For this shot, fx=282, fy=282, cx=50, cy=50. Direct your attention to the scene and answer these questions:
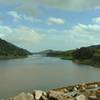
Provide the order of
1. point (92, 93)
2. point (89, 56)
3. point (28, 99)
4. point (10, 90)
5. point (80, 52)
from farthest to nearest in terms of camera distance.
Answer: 1. point (80, 52)
2. point (89, 56)
3. point (10, 90)
4. point (92, 93)
5. point (28, 99)

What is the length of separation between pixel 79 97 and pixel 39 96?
3469mm

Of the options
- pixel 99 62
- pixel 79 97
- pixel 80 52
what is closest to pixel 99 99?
pixel 79 97

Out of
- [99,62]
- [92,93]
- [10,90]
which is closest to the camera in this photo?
[92,93]

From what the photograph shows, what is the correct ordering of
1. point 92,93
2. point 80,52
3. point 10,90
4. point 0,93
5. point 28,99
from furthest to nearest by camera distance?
1. point 80,52
2. point 10,90
3. point 0,93
4. point 92,93
5. point 28,99

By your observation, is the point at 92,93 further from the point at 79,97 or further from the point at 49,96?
the point at 49,96

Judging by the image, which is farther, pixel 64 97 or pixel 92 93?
pixel 92 93

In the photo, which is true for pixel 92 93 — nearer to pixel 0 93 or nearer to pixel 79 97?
pixel 79 97

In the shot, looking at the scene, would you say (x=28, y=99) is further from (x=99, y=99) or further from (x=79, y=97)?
(x=99, y=99)

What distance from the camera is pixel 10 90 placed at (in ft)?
143

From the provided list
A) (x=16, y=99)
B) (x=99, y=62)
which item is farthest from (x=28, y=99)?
(x=99, y=62)

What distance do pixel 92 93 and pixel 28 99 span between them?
232 inches

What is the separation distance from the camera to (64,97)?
22.8 metres

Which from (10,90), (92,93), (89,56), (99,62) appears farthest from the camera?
(89,56)

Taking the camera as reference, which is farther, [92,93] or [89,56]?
[89,56]
